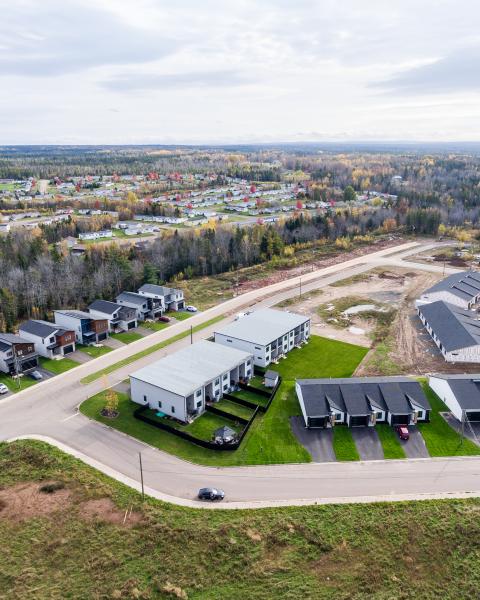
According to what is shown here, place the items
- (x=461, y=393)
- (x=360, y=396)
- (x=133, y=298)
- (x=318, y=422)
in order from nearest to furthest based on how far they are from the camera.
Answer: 1. (x=318, y=422)
2. (x=360, y=396)
3. (x=461, y=393)
4. (x=133, y=298)

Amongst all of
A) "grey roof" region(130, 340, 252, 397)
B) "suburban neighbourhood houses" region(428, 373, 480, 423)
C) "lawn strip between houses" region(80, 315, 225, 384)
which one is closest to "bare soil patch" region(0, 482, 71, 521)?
"grey roof" region(130, 340, 252, 397)

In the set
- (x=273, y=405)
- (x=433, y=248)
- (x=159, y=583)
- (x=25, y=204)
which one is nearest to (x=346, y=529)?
(x=159, y=583)

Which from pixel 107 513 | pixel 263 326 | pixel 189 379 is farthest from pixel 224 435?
pixel 263 326

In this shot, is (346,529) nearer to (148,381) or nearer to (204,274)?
(148,381)

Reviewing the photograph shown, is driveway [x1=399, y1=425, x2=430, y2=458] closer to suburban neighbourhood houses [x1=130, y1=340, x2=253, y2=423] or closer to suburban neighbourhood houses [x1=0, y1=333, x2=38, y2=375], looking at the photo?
suburban neighbourhood houses [x1=130, y1=340, x2=253, y2=423]

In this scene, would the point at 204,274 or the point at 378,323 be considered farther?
the point at 204,274

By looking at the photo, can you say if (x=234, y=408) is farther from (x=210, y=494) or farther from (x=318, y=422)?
(x=210, y=494)
